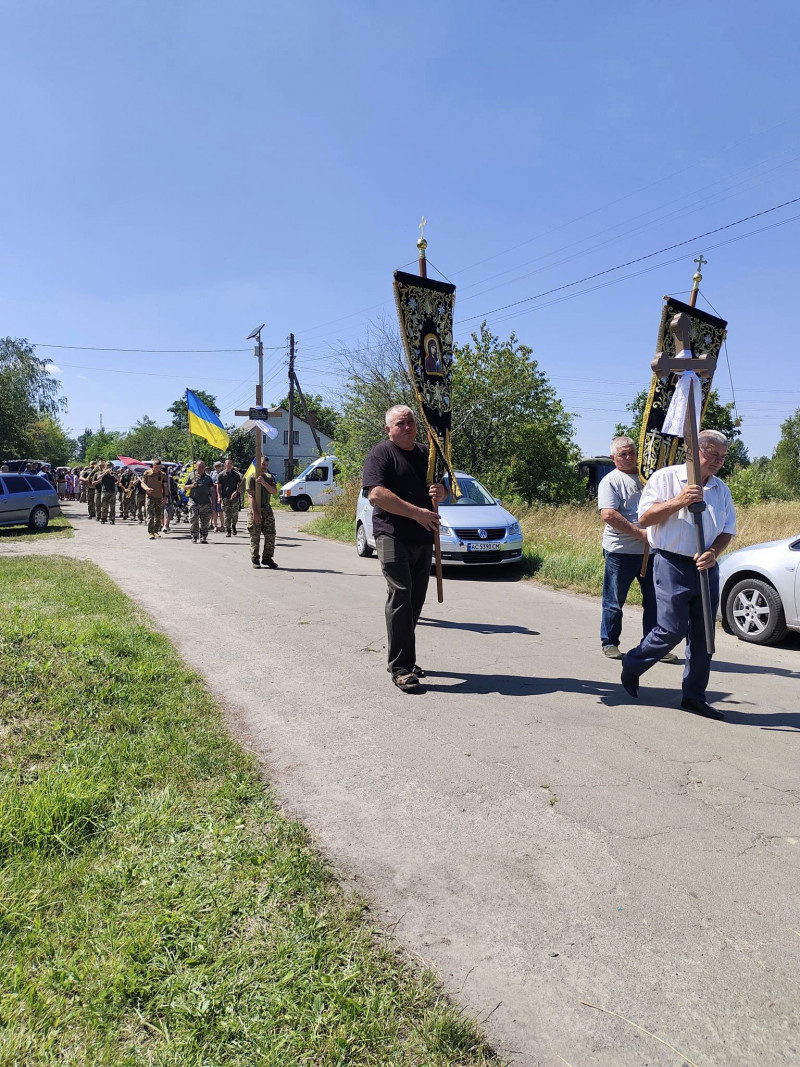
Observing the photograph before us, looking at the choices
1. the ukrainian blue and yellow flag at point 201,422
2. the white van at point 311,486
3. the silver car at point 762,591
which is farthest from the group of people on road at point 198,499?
the white van at point 311,486

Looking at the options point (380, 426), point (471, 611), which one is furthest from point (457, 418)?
point (471, 611)

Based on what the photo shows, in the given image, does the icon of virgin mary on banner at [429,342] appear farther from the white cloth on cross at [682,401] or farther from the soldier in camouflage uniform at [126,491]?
the soldier in camouflage uniform at [126,491]

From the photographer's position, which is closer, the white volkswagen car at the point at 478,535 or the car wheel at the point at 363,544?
the white volkswagen car at the point at 478,535

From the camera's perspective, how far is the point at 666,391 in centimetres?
845

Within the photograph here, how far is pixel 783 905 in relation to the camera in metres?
2.88

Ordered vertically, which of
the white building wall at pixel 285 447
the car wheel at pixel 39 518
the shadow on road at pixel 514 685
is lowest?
the shadow on road at pixel 514 685

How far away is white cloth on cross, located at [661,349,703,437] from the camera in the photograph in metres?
5.22

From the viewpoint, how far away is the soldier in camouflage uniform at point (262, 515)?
1264cm

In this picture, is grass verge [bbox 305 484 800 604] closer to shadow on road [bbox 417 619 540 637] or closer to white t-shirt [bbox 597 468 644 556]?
shadow on road [bbox 417 619 540 637]

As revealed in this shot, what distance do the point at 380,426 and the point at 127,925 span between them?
23.0 metres

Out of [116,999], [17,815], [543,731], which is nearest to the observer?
[116,999]

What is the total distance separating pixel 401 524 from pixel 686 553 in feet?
6.73

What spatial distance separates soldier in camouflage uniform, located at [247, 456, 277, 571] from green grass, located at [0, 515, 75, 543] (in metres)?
8.09

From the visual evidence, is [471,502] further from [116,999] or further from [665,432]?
[116,999]
